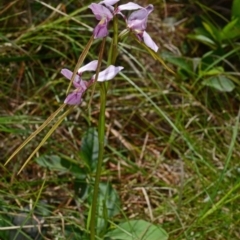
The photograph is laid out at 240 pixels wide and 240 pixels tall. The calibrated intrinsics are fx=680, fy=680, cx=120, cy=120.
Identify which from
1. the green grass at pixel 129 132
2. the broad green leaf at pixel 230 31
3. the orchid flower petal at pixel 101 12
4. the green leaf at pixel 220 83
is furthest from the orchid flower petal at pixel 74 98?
the broad green leaf at pixel 230 31

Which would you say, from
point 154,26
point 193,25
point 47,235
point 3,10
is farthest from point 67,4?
point 47,235

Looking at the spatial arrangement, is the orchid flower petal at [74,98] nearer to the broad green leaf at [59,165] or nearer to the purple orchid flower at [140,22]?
Answer: the purple orchid flower at [140,22]

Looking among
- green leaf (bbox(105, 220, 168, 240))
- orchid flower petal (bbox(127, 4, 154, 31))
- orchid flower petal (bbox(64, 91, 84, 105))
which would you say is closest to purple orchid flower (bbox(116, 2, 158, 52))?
orchid flower petal (bbox(127, 4, 154, 31))

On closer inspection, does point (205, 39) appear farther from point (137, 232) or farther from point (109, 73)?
point (109, 73)

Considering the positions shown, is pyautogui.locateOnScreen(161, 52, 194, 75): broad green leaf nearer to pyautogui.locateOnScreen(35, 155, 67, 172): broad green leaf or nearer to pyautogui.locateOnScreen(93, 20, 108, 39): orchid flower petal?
pyautogui.locateOnScreen(35, 155, 67, 172): broad green leaf

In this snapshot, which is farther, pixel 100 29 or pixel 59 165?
pixel 59 165

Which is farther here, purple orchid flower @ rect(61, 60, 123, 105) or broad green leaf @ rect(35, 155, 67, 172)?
broad green leaf @ rect(35, 155, 67, 172)

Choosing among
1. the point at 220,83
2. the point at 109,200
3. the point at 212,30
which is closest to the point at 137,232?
the point at 109,200

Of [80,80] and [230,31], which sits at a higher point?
[80,80]
